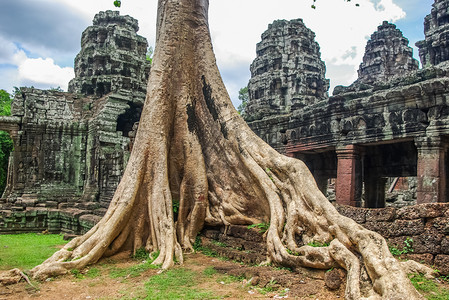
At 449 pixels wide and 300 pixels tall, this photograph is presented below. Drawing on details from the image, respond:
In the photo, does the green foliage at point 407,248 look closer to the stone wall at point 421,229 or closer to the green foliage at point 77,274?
the stone wall at point 421,229

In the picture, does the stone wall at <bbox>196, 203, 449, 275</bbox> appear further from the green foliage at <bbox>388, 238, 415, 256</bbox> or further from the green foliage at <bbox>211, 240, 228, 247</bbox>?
the green foliage at <bbox>211, 240, 228, 247</bbox>

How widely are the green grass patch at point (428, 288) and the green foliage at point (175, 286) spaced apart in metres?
1.84

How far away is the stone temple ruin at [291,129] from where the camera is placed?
6414 mm

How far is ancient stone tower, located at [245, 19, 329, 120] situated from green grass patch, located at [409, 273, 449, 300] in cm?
1675

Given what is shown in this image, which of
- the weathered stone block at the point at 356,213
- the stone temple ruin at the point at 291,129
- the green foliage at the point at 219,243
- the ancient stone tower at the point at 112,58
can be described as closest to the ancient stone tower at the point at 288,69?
the stone temple ruin at the point at 291,129

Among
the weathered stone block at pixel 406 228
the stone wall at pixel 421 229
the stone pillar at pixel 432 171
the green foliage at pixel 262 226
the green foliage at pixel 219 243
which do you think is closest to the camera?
the stone wall at pixel 421 229

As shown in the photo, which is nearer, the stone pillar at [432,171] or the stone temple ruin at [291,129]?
the stone temple ruin at [291,129]

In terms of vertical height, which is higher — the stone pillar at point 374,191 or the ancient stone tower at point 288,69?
the ancient stone tower at point 288,69

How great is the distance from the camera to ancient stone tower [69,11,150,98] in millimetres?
16234

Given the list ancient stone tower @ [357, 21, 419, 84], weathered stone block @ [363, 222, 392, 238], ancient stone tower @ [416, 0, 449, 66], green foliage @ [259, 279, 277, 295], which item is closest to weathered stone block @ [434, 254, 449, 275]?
weathered stone block @ [363, 222, 392, 238]

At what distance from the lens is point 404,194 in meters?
14.8

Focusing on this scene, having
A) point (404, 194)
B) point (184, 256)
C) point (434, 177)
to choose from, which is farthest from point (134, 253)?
point (404, 194)

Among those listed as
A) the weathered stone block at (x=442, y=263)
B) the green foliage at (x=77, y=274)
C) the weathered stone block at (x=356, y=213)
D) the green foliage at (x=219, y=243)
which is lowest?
the green foliage at (x=77, y=274)

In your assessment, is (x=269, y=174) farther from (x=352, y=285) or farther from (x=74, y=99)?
(x=74, y=99)
